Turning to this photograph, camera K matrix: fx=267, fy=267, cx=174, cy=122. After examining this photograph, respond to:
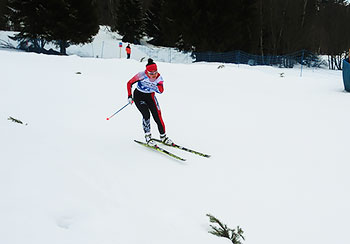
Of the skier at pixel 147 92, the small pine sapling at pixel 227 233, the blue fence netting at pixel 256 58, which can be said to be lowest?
the small pine sapling at pixel 227 233

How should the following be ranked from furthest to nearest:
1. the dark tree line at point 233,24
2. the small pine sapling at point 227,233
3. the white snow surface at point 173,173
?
the dark tree line at point 233,24 → the small pine sapling at point 227,233 → the white snow surface at point 173,173

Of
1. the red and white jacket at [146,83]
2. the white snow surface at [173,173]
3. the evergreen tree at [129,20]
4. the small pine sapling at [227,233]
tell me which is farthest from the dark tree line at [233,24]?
the small pine sapling at [227,233]

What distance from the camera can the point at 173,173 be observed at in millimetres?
4367

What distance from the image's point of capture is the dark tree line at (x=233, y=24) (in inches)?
938

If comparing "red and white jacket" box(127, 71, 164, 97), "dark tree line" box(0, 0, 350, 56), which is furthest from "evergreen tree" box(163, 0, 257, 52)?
"red and white jacket" box(127, 71, 164, 97)

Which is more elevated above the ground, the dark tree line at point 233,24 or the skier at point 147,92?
the dark tree line at point 233,24

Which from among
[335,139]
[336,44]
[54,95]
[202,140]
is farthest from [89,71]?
[336,44]

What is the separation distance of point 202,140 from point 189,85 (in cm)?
741

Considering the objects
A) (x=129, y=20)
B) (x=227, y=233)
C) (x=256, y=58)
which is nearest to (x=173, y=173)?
(x=227, y=233)

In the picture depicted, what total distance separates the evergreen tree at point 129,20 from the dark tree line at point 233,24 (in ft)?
0.56

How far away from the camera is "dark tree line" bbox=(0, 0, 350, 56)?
23828 mm

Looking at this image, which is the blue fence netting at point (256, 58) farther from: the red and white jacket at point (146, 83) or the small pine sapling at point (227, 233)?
the small pine sapling at point (227, 233)

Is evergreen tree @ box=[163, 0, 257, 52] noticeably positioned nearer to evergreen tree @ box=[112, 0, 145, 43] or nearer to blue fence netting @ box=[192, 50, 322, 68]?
blue fence netting @ box=[192, 50, 322, 68]

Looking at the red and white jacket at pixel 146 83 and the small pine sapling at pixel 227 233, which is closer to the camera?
the small pine sapling at pixel 227 233
